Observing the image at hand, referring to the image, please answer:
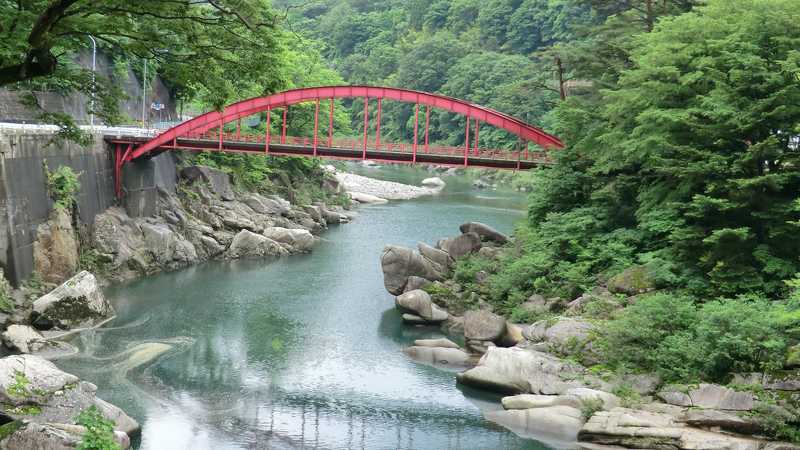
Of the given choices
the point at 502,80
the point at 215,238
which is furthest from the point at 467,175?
the point at 215,238

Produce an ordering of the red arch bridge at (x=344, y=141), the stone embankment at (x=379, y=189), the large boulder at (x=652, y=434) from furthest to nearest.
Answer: the stone embankment at (x=379, y=189) < the red arch bridge at (x=344, y=141) < the large boulder at (x=652, y=434)

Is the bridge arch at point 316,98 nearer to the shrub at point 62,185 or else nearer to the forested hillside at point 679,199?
the forested hillside at point 679,199

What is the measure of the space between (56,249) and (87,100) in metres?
5.98

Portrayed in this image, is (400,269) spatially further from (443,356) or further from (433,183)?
(433,183)

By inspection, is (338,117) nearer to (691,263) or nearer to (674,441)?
(691,263)

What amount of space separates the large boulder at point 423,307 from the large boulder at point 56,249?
36.1 ft

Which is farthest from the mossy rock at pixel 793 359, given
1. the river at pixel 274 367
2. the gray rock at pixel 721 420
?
the river at pixel 274 367

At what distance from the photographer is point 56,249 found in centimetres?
2731

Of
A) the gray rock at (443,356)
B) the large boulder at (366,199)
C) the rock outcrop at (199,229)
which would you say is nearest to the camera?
the gray rock at (443,356)

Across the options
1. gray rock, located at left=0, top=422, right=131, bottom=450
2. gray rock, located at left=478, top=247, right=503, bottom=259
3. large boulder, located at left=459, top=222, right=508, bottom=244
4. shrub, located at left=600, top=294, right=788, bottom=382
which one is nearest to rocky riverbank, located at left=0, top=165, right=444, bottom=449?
gray rock, located at left=0, top=422, right=131, bottom=450

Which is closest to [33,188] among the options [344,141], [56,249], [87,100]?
[56,249]

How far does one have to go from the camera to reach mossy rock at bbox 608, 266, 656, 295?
874 inches

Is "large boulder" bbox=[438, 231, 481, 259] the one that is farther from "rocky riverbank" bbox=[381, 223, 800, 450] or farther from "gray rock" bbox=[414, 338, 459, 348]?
"gray rock" bbox=[414, 338, 459, 348]

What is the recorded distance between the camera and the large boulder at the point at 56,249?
26562 mm
